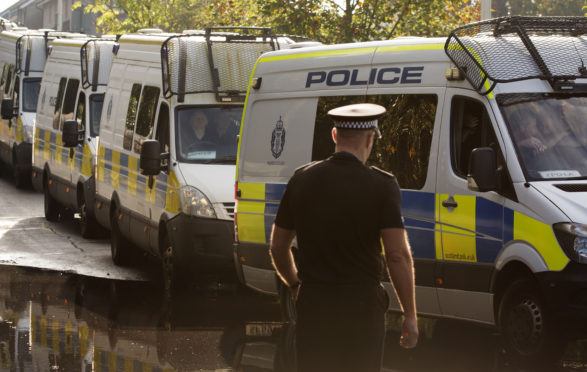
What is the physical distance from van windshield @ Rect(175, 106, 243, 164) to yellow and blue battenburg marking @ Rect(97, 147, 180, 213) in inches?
14.0

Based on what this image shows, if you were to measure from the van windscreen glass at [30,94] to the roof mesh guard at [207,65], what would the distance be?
35.8ft

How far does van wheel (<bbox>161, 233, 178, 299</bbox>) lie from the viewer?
11.4 meters

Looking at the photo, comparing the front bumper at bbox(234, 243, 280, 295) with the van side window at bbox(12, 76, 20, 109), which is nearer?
the front bumper at bbox(234, 243, 280, 295)

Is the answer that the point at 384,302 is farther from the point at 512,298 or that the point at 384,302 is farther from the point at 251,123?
the point at 251,123

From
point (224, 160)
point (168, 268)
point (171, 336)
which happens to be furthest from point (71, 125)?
point (171, 336)

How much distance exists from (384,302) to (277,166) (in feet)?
16.3

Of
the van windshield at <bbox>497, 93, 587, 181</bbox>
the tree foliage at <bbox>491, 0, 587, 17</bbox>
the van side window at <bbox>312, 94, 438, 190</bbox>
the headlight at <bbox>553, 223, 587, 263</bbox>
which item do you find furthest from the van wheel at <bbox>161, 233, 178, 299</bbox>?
the tree foliage at <bbox>491, 0, 587, 17</bbox>

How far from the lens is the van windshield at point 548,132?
25.7ft

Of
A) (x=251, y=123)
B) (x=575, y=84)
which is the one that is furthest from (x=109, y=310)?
(x=575, y=84)

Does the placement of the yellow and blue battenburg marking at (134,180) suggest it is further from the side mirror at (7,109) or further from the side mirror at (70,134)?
the side mirror at (7,109)

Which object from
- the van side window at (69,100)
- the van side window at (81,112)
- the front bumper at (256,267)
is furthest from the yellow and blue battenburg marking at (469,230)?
the van side window at (69,100)

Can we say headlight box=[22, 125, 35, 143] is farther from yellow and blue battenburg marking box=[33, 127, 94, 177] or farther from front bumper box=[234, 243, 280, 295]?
front bumper box=[234, 243, 280, 295]

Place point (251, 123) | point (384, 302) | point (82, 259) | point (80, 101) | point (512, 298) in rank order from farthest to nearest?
point (80, 101) < point (82, 259) < point (251, 123) < point (512, 298) < point (384, 302)

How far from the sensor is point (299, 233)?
5059 mm
